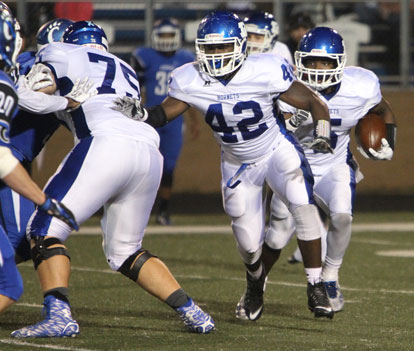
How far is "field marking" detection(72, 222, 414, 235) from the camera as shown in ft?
32.1

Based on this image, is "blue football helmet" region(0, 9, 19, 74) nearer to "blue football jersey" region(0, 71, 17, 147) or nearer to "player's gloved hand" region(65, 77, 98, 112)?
"blue football jersey" region(0, 71, 17, 147)

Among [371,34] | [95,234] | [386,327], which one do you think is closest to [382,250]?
[95,234]

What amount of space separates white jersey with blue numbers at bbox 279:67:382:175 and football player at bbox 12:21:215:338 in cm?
139

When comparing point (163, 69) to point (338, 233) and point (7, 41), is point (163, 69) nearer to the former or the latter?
point (338, 233)

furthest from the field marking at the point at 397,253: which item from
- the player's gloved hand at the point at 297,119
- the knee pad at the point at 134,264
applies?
the knee pad at the point at 134,264

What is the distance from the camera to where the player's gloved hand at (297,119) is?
591cm

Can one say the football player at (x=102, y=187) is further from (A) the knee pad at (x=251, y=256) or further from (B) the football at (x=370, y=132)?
(B) the football at (x=370, y=132)

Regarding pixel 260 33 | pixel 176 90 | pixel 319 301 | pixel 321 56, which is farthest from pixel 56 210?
pixel 260 33

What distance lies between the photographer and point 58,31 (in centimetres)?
573

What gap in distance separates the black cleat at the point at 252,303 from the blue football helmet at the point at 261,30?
2641mm

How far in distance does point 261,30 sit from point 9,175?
4.27 m

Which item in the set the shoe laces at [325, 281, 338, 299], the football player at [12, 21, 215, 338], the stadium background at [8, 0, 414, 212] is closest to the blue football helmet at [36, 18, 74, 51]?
the football player at [12, 21, 215, 338]

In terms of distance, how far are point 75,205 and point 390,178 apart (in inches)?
321

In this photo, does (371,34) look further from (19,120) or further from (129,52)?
(19,120)
